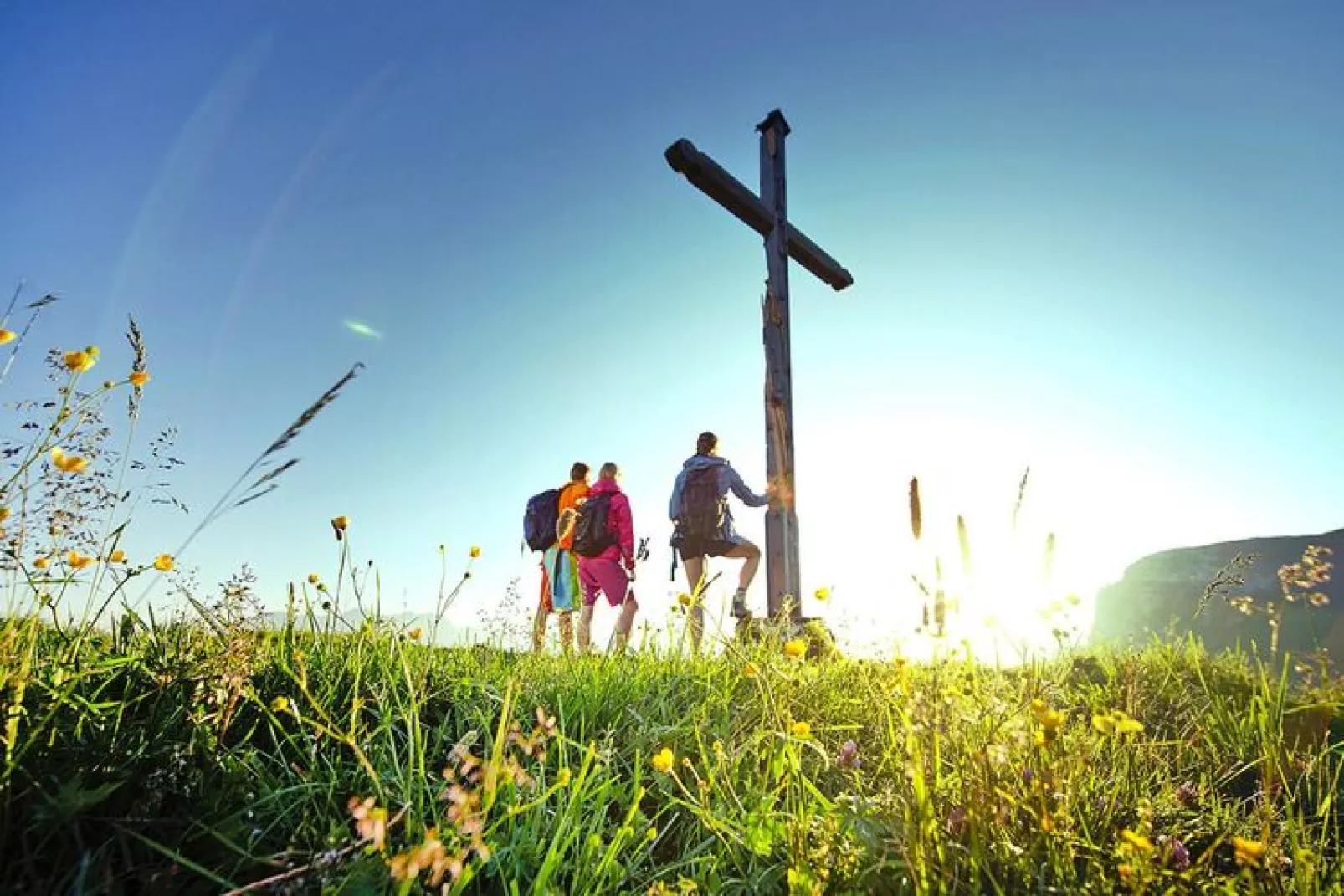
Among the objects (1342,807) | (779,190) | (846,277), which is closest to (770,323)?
(779,190)

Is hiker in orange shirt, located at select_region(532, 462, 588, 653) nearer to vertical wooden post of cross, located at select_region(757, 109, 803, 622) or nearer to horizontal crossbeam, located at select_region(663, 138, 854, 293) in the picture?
vertical wooden post of cross, located at select_region(757, 109, 803, 622)

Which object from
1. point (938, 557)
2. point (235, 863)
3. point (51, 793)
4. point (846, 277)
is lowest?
point (235, 863)

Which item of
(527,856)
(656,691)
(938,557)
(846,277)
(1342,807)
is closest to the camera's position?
(527,856)

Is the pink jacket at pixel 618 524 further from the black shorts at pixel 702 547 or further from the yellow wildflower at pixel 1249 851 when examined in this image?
the yellow wildflower at pixel 1249 851

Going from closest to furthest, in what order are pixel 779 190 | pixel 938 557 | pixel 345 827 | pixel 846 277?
1. pixel 345 827
2. pixel 938 557
3. pixel 779 190
4. pixel 846 277

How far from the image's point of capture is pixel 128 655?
1953 mm

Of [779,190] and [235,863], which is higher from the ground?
[779,190]

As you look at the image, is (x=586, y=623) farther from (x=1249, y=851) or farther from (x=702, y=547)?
(x=1249, y=851)

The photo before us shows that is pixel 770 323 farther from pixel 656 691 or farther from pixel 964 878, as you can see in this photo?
pixel 964 878

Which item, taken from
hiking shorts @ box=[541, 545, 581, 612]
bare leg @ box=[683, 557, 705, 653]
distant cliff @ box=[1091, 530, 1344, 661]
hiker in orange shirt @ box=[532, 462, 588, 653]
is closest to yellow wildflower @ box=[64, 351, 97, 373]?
bare leg @ box=[683, 557, 705, 653]

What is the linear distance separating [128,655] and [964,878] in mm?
2317

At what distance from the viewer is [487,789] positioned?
1.24 metres

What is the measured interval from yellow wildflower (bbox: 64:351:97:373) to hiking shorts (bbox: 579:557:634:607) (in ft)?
19.8

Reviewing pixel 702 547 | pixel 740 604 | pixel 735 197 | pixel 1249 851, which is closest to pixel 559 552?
pixel 702 547
